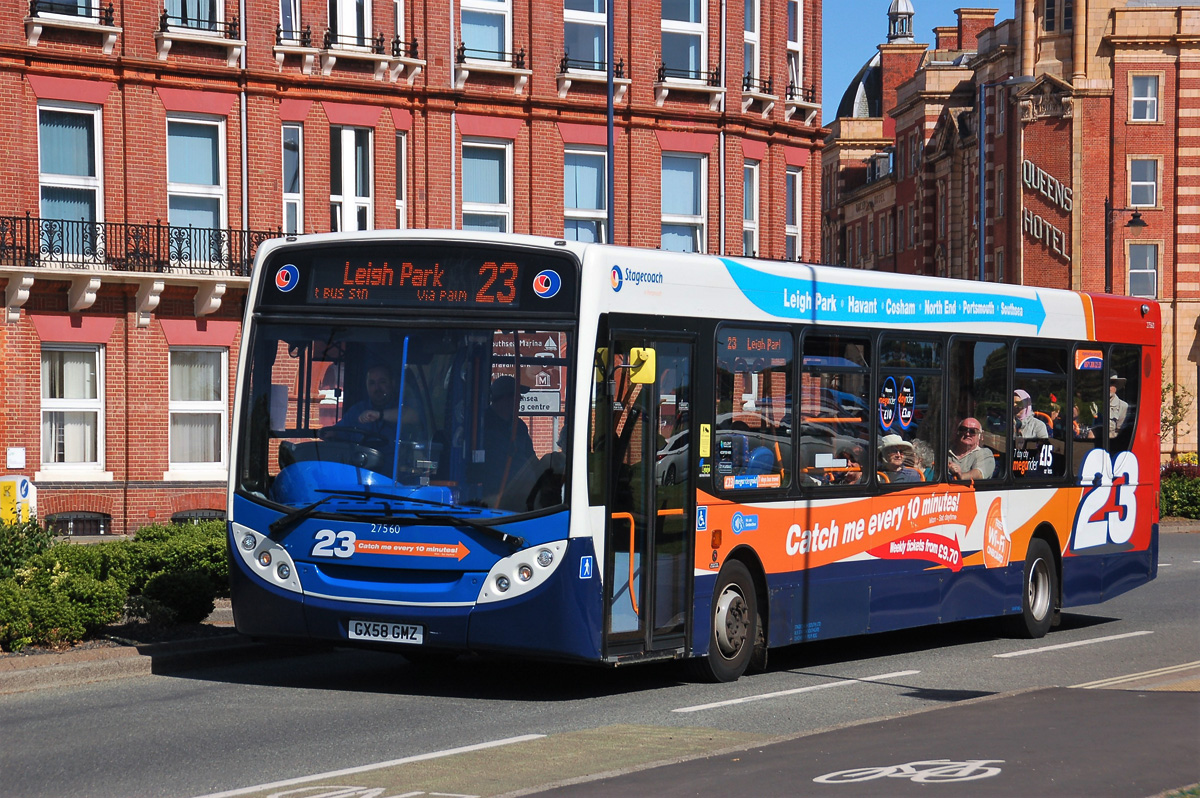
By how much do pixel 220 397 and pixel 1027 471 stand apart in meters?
18.3

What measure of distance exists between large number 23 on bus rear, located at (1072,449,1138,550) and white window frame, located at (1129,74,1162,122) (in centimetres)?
4617

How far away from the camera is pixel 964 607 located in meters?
15.2

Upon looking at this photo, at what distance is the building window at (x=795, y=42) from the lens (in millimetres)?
38062

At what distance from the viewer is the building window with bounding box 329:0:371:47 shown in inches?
1238

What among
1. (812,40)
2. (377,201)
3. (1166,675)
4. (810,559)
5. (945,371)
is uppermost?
(812,40)

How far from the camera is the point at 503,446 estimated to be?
1090cm

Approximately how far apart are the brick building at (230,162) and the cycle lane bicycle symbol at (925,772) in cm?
2212

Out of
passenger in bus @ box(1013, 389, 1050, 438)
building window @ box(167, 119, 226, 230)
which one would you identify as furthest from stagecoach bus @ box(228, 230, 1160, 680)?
building window @ box(167, 119, 226, 230)

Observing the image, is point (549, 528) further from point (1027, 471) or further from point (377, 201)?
point (377, 201)

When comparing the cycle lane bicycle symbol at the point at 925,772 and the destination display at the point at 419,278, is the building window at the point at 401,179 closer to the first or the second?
the destination display at the point at 419,278

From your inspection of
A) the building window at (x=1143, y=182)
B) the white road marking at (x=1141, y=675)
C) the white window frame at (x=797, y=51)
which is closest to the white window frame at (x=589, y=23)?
the white window frame at (x=797, y=51)

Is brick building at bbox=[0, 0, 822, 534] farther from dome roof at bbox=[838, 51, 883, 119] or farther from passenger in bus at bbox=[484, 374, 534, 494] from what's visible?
dome roof at bbox=[838, 51, 883, 119]

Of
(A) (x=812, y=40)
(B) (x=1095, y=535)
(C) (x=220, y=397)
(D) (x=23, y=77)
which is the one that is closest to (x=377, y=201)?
(C) (x=220, y=397)

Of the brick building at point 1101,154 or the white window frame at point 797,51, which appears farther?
the brick building at point 1101,154
